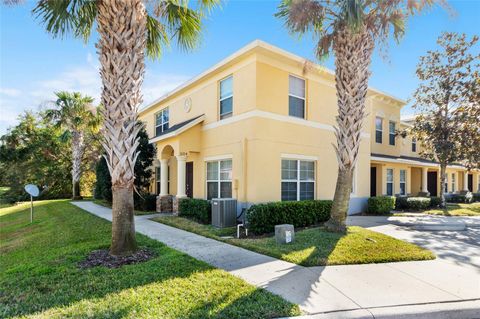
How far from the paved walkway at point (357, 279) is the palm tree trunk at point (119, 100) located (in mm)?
1709

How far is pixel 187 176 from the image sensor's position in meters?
15.4

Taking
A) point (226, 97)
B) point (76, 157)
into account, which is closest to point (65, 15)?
point (226, 97)

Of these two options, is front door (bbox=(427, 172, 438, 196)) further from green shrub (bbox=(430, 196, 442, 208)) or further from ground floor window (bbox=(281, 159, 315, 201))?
ground floor window (bbox=(281, 159, 315, 201))

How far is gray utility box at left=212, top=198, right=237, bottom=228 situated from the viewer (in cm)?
1044

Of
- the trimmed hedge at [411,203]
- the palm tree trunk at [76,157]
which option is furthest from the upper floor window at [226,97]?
the palm tree trunk at [76,157]

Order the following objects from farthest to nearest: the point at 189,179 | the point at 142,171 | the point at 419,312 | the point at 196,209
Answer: the point at 142,171
the point at 189,179
the point at 196,209
the point at 419,312

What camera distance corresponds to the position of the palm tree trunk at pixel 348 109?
349 inches

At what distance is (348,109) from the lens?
355 inches

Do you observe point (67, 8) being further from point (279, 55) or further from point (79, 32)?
point (279, 55)

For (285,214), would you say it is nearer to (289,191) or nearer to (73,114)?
(289,191)

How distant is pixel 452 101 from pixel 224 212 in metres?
16.6

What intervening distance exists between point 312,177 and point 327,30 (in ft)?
21.1

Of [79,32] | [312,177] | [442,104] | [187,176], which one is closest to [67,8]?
[79,32]

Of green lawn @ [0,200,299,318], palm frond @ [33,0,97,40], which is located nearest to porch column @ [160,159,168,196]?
palm frond @ [33,0,97,40]
